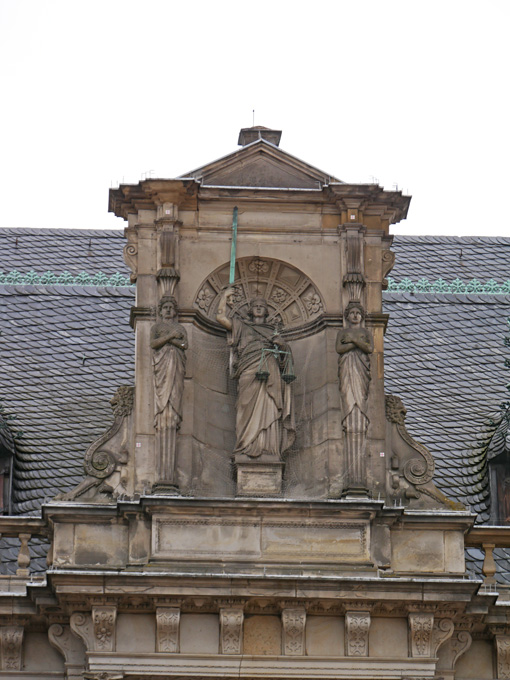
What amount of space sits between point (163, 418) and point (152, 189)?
3651 millimetres

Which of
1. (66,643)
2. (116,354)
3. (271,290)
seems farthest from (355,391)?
(116,354)

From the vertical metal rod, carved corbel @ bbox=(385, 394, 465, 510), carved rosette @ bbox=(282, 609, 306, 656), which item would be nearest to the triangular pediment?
the vertical metal rod

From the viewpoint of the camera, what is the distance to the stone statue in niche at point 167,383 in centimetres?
3300

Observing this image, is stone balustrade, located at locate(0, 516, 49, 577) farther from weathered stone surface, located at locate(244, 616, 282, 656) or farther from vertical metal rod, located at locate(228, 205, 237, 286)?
vertical metal rod, located at locate(228, 205, 237, 286)

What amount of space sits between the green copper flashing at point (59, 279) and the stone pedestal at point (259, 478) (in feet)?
30.6

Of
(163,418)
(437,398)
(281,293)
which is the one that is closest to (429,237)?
(437,398)

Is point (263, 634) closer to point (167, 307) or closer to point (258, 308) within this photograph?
point (167, 307)

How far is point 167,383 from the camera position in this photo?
109 ft

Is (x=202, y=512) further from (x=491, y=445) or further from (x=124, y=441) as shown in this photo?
(x=491, y=445)

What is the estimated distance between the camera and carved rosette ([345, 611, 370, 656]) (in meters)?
32.1

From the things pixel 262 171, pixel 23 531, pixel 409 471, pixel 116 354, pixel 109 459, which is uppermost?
pixel 262 171

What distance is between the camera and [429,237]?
44781 millimetres

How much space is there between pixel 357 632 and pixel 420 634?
0.87 m

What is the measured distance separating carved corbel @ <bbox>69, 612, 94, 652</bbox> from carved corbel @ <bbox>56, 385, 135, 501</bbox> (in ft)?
5.95
